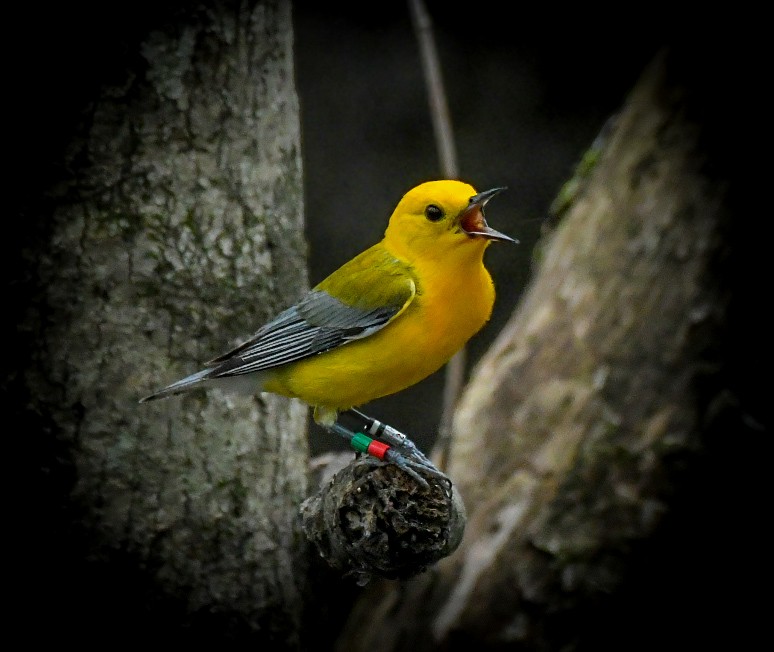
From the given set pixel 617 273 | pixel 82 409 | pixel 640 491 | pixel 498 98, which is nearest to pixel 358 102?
pixel 498 98

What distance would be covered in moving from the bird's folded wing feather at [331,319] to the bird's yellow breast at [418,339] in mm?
39

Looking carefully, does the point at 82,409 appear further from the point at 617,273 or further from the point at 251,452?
the point at 617,273

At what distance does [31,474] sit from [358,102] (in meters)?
3.87

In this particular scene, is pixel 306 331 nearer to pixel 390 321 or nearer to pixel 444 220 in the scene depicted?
pixel 390 321

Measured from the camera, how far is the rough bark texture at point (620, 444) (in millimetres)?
3893

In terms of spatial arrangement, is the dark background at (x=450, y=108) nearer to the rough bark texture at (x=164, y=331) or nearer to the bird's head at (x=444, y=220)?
the rough bark texture at (x=164, y=331)

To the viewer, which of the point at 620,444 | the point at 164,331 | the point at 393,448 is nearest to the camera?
the point at 393,448

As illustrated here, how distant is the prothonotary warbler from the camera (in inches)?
109

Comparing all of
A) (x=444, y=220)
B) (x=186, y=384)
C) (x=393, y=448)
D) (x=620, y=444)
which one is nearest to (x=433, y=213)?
(x=444, y=220)

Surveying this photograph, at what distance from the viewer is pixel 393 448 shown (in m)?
2.71

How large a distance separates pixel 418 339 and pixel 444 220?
0.33 metres

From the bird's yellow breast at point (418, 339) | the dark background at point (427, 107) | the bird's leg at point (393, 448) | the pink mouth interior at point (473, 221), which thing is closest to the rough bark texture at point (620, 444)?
the bird's leg at point (393, 448)

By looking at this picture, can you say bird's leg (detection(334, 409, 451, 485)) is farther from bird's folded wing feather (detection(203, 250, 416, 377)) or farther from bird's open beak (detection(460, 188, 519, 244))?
bird's open beak (detection(460, 188, 519, 244))

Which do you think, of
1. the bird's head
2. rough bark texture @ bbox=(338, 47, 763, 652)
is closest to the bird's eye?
the bird's head
